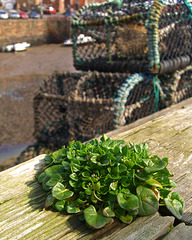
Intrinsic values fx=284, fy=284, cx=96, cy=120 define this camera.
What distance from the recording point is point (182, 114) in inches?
75.5

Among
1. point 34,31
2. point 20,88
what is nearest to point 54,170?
point 20,88

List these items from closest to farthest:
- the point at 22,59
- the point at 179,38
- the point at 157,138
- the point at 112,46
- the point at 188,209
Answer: the point at 188,209, the point at 157,138, the point at 179,38, the point at 112,46, the point at 22,59

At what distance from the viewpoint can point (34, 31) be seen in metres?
23.7

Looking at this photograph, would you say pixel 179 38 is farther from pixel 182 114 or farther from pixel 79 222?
pixel 79 222

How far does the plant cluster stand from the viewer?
0.88 metres

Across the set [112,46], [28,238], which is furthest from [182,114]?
[112,46]

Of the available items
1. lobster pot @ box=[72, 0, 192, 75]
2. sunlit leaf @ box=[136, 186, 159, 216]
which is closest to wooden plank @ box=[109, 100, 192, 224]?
sunlit leaf @ box=[136, 186, 159, 216]

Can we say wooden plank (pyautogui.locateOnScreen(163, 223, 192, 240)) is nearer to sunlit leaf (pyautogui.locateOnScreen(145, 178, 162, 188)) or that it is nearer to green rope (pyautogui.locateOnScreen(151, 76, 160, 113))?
sunlit leaf (pyautogui.locateOnScreen(145, 178, 162, 188))

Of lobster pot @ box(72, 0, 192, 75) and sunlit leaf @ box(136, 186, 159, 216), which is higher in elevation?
lobster pot @ box(72, 0, 192, 75)

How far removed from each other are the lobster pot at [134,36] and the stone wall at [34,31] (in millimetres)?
18224

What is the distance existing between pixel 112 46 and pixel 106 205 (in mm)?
3480

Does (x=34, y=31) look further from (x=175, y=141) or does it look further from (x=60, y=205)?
(x=60, y=205)

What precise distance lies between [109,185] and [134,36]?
3.27 metres

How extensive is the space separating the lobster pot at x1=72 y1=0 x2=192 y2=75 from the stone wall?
1822cm
